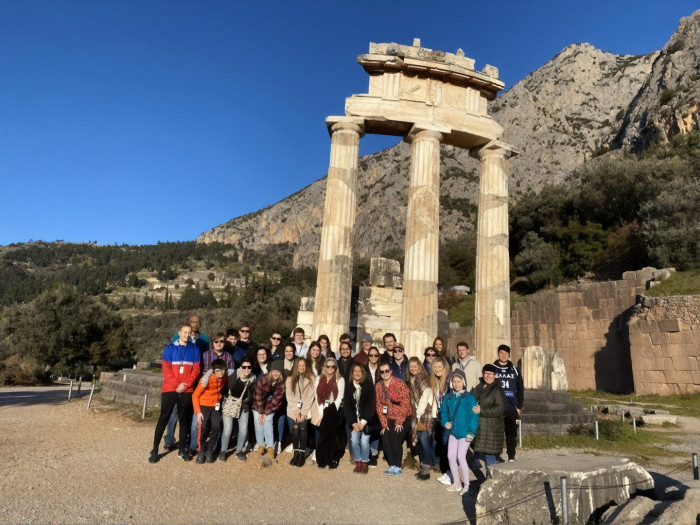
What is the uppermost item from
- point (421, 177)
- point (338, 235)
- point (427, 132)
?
point (427, 132)

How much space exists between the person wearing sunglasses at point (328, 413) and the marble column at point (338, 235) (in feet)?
19.0

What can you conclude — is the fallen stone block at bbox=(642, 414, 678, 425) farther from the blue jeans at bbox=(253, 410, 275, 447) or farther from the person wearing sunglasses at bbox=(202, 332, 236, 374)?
the person wearing sunglasses at bbox=(202, 332, 236, 374)

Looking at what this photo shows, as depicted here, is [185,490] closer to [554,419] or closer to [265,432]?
[265,432]

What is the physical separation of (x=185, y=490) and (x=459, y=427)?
397 centimetres

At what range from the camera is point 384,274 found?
57.0 ft

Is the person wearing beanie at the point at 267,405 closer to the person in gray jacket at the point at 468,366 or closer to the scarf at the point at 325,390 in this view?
the scarf at the point at 325,390

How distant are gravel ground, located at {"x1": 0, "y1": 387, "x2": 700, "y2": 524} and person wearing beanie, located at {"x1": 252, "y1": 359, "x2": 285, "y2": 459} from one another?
371mm

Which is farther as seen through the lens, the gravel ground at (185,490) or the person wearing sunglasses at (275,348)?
the person wearing sunglasses at (275,348)

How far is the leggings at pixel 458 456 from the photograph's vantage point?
22.2 feet

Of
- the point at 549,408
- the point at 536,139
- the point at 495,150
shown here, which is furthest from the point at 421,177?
the point at 536,139

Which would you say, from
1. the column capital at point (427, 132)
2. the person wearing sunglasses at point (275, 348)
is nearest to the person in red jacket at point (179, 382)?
the person wearing sunglasses at point (275, 348)

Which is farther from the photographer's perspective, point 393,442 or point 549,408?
point 549,408

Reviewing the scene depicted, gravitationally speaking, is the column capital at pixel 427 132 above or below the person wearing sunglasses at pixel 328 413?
above

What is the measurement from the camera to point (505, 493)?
5.14 metres
